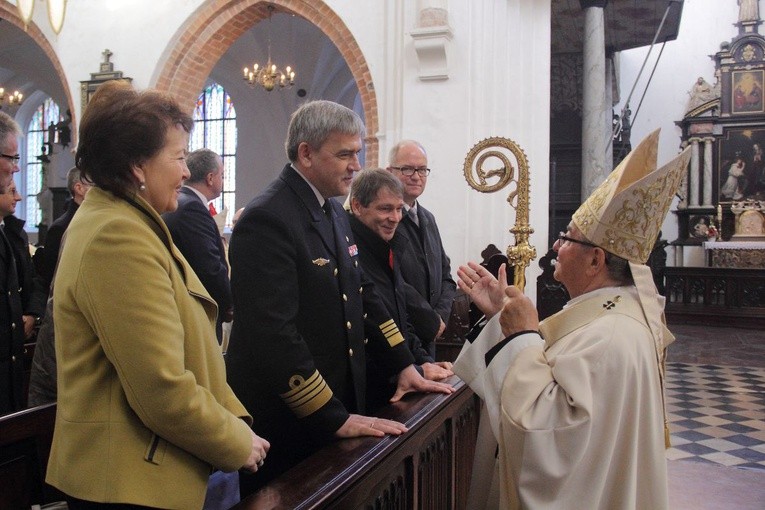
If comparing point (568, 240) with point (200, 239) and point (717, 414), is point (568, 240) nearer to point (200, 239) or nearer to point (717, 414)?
point (200, 239)

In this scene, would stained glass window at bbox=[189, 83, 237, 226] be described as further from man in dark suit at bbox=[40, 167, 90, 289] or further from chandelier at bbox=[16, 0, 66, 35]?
man in dark suit at bbox=[40, 167, 90, 289]

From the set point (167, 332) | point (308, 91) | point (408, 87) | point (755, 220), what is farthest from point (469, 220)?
point (755, 220)

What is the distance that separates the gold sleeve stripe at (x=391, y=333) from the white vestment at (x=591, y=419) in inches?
29.7

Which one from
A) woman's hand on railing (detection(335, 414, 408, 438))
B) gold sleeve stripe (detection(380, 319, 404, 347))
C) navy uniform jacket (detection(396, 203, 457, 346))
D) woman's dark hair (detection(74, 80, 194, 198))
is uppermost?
woman's dark hair (detection(74, 80, 194, 198))

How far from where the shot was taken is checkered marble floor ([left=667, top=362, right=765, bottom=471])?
468cm

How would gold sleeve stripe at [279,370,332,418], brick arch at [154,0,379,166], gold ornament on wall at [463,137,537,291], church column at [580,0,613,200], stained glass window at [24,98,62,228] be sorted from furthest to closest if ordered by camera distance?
stained glass window at [24,98,62,228], church column at [580,0,613,200], brick arch at [154,0,379,166], gold ornament on wall at [463,137,537,291], gold sleeve stripe at [279,370,332,418]

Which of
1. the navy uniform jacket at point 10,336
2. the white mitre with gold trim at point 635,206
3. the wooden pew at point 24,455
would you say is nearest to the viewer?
the white mitre with gold trim at point 635,206

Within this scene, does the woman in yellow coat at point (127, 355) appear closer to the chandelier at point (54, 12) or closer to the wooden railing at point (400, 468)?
the wooden railing at point (400, 468)

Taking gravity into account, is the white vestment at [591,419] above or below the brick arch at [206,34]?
below

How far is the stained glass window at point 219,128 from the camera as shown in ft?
54.7

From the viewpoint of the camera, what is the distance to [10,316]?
3027mm

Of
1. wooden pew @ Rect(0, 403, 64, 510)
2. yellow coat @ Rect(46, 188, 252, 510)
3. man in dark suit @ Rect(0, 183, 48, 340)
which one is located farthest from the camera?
man in dark suit @ Rect(0, 183, 48, 340)

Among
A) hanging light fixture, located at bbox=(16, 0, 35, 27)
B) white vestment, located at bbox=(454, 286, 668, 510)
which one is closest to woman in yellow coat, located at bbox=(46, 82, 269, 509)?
white vestment, located at bbox=(454, 286, 668, 510)

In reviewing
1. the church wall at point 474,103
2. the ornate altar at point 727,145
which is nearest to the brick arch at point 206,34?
the church wall at point 474,103
